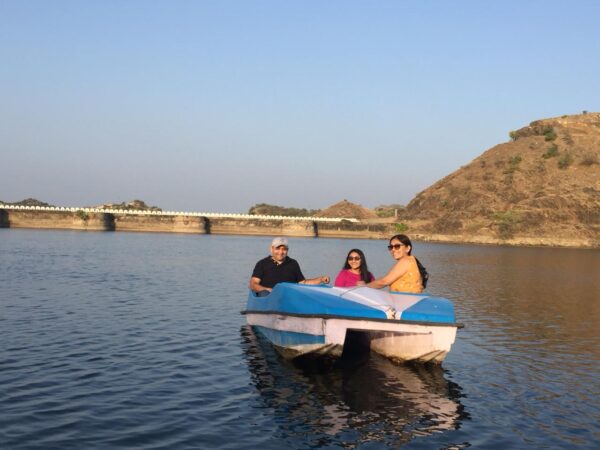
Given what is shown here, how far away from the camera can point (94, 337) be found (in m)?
15.3

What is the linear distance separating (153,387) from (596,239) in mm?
111348

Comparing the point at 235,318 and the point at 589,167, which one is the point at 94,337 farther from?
the point at 589,167

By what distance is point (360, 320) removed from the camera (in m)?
11.6

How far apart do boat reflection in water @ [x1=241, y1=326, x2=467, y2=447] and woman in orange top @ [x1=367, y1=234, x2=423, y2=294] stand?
5.11 feet

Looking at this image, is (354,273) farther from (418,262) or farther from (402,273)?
(418,262)

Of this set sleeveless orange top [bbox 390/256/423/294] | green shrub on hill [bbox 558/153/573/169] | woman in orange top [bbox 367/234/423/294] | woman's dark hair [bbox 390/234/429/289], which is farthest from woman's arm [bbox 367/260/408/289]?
green shrub on hill [bbox 558/153/573/169]

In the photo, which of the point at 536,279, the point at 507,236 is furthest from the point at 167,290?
the point at 507,236

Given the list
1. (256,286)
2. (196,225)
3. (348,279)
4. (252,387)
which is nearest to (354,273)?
(348,279)

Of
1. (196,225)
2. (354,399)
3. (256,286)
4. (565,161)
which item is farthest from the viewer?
(196,225)

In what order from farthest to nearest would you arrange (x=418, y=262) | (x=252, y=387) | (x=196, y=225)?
(x=196, y=225)
(x=418, y=262)
(x=252, y=387)

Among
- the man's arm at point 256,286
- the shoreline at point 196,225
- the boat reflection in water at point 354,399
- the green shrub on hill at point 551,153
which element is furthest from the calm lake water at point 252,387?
the green shrub on hill at point 551,153

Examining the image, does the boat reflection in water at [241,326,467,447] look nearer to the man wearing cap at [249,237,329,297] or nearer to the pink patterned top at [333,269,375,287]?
the pink patterned top at [333,269,375,287]

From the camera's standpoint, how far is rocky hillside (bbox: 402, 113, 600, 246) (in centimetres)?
11488

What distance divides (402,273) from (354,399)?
131 inches
